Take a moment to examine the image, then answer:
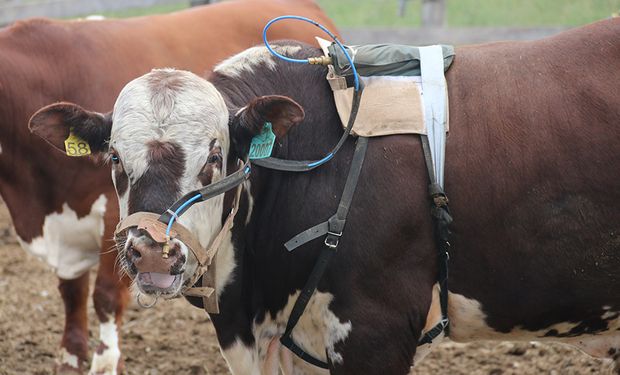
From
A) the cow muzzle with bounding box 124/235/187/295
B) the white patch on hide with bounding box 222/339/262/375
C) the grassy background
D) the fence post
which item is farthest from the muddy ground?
the grassy background

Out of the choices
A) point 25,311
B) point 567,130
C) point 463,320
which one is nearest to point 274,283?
point 463,320

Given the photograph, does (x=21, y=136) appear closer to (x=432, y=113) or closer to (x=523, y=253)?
(x=432, y=113)

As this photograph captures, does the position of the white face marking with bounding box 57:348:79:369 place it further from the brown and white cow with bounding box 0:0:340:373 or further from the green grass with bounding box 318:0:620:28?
the green grass with bounding box 318:0:620:28

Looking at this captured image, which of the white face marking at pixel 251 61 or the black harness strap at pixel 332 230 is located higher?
the white face marking at pixel 251 61

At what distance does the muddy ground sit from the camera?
4.80 m

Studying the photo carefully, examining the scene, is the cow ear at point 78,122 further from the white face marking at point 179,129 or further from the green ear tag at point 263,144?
the green ear tag at point 263,144

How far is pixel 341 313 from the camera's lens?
10.6 feet

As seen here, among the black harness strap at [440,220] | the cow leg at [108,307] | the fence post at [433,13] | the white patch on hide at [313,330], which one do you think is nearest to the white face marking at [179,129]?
the white patch on hide at [313,330]

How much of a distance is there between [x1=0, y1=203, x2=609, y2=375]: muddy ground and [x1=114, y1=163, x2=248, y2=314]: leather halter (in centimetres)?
170

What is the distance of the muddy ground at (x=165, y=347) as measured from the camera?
15.8 ft

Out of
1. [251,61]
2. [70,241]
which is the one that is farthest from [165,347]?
[251,61]

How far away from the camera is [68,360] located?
496 centimetres

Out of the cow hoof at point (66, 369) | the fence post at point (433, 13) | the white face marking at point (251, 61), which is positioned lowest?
the cow hoof at point (66, 369)

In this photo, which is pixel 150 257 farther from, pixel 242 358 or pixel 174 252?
pixel 242 358
